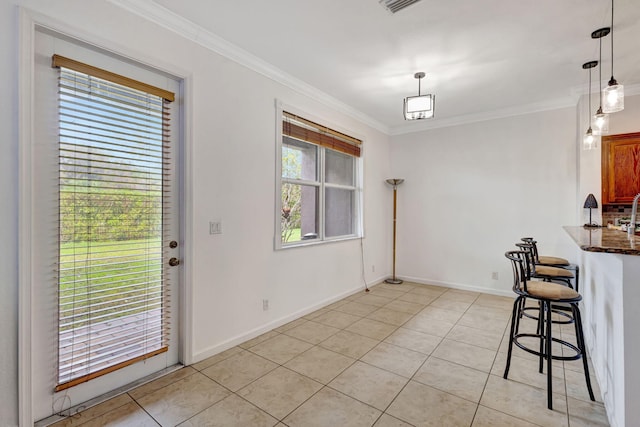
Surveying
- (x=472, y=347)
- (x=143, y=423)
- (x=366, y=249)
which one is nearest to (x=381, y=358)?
(x=472, y=347)

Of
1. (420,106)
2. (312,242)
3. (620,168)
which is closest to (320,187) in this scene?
(312,242)

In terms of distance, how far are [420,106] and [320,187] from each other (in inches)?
64.1

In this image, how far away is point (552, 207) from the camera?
425 cm

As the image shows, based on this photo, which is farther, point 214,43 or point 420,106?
point 420,106

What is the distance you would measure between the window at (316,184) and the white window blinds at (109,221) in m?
1.33

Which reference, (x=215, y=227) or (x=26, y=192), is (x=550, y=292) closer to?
(x=215, y=227)

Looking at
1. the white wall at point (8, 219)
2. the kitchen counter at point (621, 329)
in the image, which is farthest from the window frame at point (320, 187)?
the kitchen counter at point (621, 329)

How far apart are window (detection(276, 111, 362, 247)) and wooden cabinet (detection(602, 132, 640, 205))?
3092 mm

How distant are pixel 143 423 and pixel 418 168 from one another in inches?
194

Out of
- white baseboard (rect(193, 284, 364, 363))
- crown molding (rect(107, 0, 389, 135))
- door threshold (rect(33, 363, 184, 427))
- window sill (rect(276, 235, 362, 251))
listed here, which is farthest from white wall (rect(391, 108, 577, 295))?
Answer: door threshold (rect(33, 363, 184, 427))

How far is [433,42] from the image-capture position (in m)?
2.73

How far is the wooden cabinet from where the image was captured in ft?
11.8

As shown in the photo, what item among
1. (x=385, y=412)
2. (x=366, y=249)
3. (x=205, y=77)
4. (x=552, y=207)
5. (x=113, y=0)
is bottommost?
(x=385, y=412)

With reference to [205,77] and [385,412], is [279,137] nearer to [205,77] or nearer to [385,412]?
[205,77]
